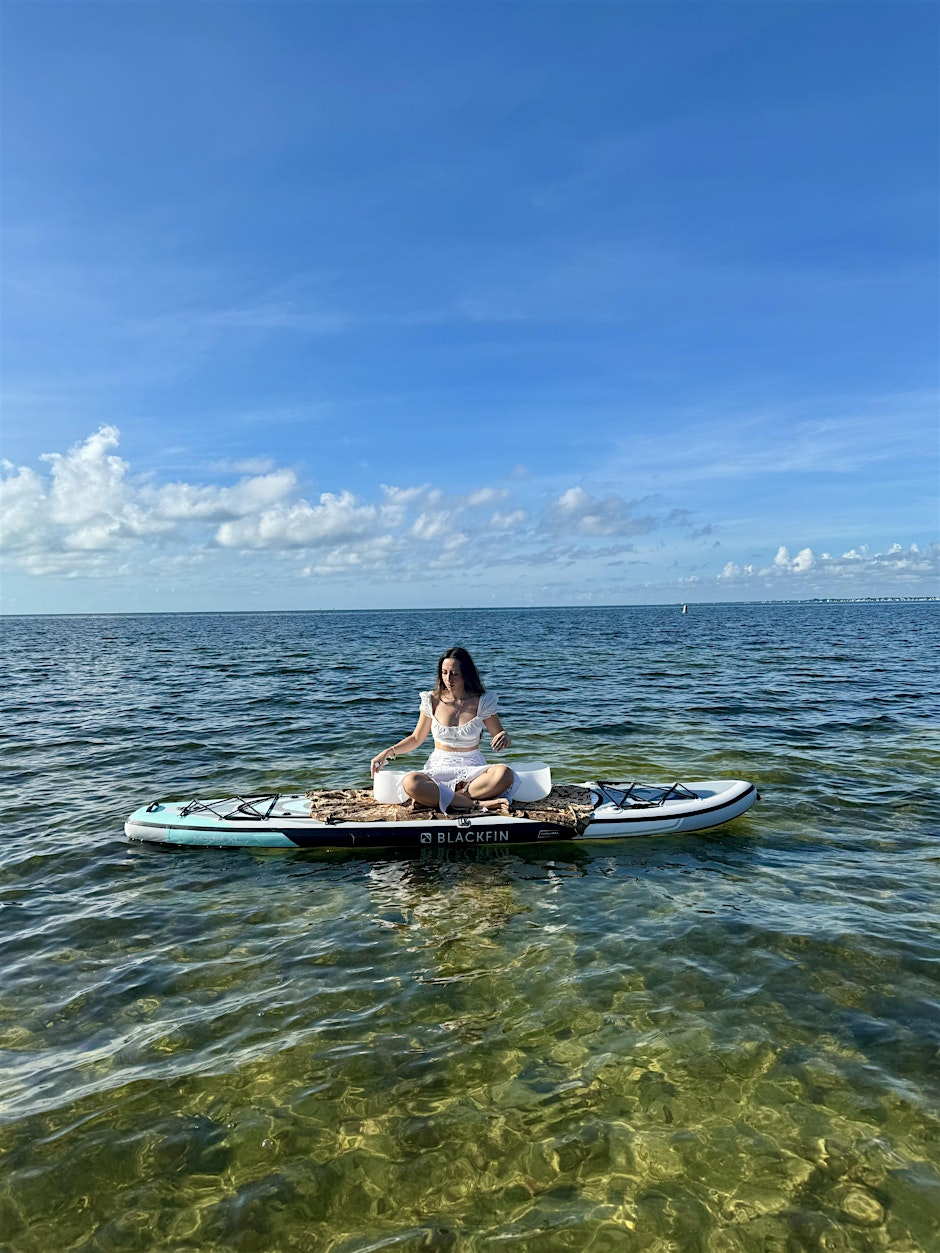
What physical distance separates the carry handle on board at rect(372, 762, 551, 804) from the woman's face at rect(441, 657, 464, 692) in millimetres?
1561

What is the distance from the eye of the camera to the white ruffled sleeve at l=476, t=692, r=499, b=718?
33.8ft

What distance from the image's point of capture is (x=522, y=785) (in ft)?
35.1

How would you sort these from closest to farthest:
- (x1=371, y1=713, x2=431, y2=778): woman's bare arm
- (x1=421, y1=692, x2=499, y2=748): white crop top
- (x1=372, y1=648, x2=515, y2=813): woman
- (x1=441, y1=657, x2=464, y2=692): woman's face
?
(x1=441, y1=657, x2=464, y2=692): woman's face < (x1=372, y1=648, x2=515, y2=813): woman < (x1=421, y1=692, x2=499, y2=748): white crop top < (x1=371, y1=713, x2=431, y2=778): woman's bare arm

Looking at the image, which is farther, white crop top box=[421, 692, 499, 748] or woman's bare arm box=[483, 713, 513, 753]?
white crop top box=[421, 692, 499, 748]

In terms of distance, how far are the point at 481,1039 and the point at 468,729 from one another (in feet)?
16.2

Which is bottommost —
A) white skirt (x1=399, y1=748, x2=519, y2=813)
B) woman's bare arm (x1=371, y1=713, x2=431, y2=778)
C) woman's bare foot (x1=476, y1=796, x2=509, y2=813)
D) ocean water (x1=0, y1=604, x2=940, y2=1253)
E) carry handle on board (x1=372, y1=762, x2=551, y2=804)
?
ocean water (x1=0, y1=604, x2=940, y2=1253)

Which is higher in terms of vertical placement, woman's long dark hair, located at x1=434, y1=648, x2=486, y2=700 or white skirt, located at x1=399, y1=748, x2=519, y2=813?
woman's long dark hair, located at x1=434, y1=648, x2=486, y2=700

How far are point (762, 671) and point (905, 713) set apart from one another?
12596 mm

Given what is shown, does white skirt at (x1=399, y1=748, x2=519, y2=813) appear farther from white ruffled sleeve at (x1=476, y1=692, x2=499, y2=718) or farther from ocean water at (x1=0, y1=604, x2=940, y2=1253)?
ocean water at (x1=0, y1=604, x2=940, y2=1253)

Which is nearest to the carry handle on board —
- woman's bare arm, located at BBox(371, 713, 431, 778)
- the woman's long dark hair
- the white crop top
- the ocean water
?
woman's bare arm, located at BBox(371, 713, 431, 778)

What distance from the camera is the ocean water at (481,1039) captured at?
13.9 feet

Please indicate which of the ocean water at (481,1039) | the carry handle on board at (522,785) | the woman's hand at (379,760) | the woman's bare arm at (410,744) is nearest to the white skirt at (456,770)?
the carry handle on board at (522,785)

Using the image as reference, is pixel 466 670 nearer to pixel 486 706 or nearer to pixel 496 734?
pixel 486 706

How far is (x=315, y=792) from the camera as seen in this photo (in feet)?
37.6
